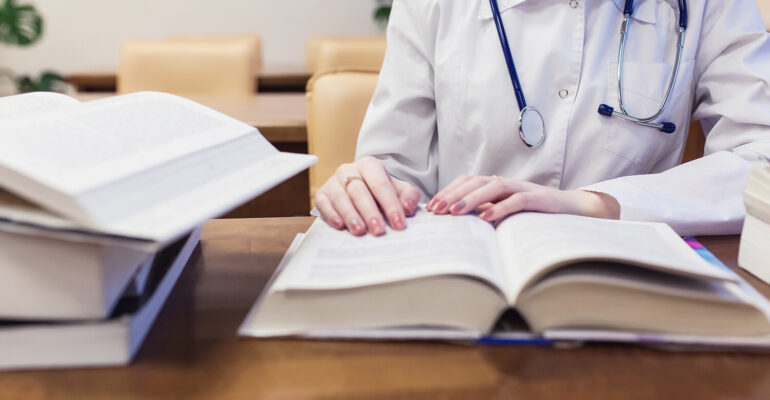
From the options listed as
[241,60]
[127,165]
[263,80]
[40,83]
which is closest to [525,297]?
[127,165]

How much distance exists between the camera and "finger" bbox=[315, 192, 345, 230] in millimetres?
655

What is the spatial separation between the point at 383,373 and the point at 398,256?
0.12 metres

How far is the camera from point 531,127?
3.36 ft

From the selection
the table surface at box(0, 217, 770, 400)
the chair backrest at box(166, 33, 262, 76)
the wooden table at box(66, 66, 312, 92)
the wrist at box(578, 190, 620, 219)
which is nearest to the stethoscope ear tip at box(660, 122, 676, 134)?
the wrist at box(578, 190, 620, 219)

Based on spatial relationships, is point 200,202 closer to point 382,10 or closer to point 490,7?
point 490,7

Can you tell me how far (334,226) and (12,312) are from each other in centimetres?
31

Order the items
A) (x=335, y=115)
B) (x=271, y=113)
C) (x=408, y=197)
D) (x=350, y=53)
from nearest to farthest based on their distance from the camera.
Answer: (x=408, y=197)
(x=335, y=115)
(x=271, y=113)
(x=350, y=53)

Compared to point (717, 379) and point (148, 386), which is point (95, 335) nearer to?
point (148, 386)

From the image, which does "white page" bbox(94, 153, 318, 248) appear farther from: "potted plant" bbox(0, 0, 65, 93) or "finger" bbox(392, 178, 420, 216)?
"potted plant" bbox(0, 0, 65, 93)

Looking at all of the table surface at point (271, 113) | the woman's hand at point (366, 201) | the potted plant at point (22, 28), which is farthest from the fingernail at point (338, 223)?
the potted plant at point (22, 28)

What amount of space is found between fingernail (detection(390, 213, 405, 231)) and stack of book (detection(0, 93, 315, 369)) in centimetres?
14

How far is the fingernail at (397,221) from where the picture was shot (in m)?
0.62

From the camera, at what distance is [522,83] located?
104 cm

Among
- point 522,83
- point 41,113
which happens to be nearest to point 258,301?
point 41,113
